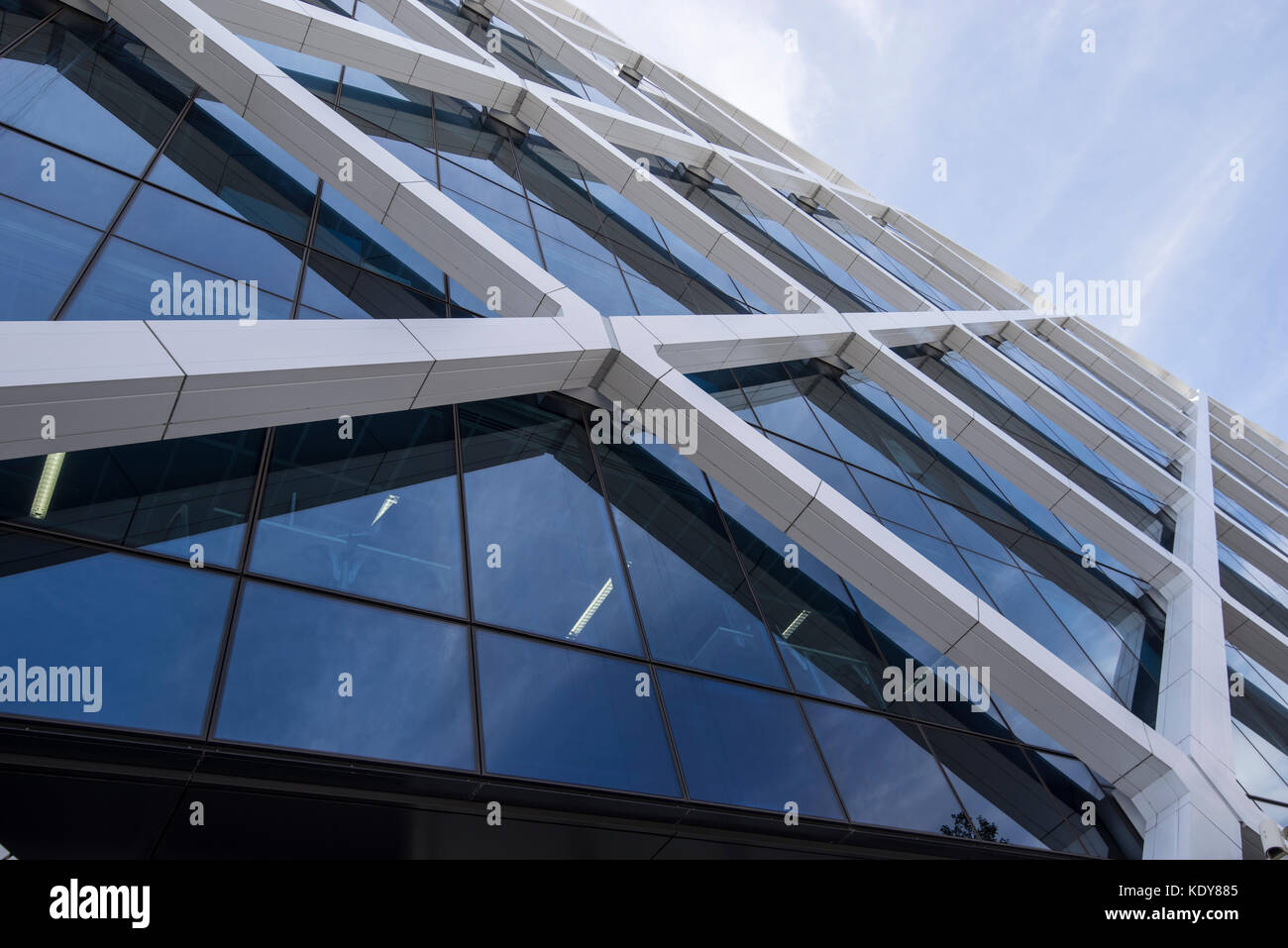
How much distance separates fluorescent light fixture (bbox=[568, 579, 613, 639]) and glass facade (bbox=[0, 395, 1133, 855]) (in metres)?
0.04

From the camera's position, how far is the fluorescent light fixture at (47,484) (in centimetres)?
671

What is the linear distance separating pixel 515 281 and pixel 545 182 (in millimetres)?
6633

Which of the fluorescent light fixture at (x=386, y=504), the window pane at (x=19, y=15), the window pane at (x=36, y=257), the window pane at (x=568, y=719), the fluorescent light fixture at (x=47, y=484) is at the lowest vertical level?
the window pane at (x=568, y=719)

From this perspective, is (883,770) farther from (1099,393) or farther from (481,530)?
(1099,393)

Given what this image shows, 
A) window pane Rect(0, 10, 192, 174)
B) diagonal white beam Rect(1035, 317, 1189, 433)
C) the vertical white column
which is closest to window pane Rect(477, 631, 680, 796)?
the vertical white column

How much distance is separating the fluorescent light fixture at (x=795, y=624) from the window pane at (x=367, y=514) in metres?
4.40

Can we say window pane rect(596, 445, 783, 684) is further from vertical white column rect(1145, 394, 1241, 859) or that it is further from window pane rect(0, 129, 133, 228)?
window pane rect(0, 129, 133, 228)

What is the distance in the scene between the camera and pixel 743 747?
31.1 ft

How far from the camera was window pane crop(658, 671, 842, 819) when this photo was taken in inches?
353

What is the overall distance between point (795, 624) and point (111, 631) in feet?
25.0

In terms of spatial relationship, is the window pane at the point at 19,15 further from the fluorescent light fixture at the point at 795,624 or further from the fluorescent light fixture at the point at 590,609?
the fluorescent light fixture at the point at 795,624

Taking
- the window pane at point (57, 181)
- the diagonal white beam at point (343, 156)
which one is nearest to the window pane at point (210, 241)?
the window pane at point (57, 181)

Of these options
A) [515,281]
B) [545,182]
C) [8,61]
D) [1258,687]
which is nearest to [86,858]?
[515,281]
